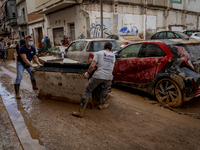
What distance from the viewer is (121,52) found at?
17.3 feet

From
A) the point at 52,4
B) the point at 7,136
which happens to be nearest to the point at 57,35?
the point at 52,4

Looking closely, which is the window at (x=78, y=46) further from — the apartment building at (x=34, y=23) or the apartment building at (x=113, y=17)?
the apartment building at (x=34, y=23)

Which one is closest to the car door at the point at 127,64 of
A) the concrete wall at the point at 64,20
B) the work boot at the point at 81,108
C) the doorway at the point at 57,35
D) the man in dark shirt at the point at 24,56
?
the work boot at the point at 81,108

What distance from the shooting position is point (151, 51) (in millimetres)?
4379

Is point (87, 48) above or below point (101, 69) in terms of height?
above

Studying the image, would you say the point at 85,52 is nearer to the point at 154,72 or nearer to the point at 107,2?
the point at 154,72

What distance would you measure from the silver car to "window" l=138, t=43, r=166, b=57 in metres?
2.73

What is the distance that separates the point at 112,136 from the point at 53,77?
2.17 metres

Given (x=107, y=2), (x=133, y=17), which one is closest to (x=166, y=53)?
(x=107, y=2)

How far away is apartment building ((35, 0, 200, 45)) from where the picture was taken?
14.6 m

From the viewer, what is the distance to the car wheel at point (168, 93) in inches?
147

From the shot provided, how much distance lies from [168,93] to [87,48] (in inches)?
169

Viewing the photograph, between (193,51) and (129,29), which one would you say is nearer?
(193,51)

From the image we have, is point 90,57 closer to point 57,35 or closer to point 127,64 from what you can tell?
point 127,64
